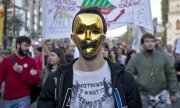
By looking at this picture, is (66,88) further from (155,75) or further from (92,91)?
(155,75)

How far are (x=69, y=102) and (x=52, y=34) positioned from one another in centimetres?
538

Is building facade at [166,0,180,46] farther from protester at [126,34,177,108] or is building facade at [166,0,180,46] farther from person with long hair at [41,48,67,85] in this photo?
person with long hair at [41,48,67,85]

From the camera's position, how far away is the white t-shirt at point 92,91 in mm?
3348

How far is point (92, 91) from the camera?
335cm

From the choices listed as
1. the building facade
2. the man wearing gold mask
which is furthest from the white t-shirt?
the building facade

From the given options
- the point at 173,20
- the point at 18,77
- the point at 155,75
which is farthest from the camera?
the point at 173,20

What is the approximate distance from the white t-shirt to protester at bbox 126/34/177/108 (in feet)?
11.8

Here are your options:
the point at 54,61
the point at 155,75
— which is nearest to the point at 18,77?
the point at 54,61

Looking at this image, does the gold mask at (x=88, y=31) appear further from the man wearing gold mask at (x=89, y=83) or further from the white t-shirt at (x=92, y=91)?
the white t-shirt at (x=92, y=91)

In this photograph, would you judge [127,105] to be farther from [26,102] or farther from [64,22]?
[64,22]

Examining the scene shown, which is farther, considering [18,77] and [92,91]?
[18,77]

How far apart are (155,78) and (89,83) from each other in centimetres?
364

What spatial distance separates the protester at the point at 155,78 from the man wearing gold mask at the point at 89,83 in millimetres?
3508

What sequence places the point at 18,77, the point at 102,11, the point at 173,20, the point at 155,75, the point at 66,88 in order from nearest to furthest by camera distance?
the point at 66,88
the point at 18,77
the point at 155,75
the point at 102,11
the point at 173,20
